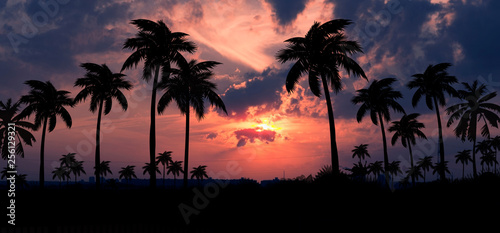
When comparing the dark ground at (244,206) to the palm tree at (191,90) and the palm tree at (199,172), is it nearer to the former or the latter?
the palm tree at (191,90)

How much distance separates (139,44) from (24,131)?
83.2 feet

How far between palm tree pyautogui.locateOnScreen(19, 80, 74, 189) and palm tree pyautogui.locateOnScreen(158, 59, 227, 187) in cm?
1560

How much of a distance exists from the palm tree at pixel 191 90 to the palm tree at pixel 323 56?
9496mm

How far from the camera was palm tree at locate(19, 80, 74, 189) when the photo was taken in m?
44.5

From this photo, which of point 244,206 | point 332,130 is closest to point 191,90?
point 332,130

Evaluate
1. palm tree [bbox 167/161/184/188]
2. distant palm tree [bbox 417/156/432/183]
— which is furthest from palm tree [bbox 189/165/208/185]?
distant palm tree [bbox 417/156/432/183]

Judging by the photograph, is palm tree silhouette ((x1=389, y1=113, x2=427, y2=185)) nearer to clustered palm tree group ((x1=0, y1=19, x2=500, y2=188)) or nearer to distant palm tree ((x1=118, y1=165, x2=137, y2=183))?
clustered palm tree group ((x1=0, y1=19, x2=500, y2=188))

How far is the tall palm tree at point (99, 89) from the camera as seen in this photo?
4181 centimetres

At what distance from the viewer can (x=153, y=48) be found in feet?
103

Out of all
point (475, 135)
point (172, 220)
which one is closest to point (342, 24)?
point (172, 220)

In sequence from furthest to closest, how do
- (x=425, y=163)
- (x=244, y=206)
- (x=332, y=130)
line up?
(x=425, y=163) < (x=332, y=130) < (x=244, y=206)

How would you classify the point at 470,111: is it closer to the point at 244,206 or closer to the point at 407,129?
the point at 407,129

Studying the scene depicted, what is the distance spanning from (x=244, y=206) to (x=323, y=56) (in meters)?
17.4

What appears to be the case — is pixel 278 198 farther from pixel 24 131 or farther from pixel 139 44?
pixel 24 131
